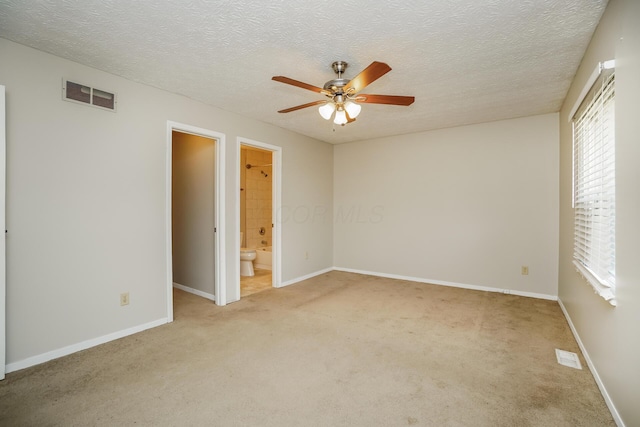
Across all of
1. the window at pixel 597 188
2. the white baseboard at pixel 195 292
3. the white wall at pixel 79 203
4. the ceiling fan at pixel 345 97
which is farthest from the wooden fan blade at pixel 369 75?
the white baseboard at pixel 195 292

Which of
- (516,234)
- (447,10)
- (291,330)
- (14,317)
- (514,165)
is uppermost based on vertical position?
(447,10)

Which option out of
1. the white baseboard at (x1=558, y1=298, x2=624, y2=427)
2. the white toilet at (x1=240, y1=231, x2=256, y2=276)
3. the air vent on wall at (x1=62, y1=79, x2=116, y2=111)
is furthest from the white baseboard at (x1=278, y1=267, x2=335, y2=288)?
the white baseboard at (x1=558, y1=298, x2=624, y2=427)

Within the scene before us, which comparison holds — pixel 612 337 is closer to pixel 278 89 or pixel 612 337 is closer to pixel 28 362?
pixel 278 89

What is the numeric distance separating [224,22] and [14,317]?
2.58 meters

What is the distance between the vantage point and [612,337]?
1.79m

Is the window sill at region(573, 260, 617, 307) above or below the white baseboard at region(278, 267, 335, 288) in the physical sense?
above

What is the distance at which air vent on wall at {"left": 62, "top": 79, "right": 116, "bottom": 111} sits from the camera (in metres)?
2.48

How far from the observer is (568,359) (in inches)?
94.4

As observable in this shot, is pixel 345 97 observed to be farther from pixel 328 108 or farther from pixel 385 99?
pixel 385 99

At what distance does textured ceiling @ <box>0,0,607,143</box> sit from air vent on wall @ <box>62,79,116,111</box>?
205 mm

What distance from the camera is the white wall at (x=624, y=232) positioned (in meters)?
1.46

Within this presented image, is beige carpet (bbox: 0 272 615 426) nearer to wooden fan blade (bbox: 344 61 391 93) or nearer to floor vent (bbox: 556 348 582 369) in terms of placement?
floor vent (bbox: 556 348 582 369)

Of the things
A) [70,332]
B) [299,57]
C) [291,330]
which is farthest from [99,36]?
[291,330]

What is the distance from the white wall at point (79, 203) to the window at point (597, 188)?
3524mm
